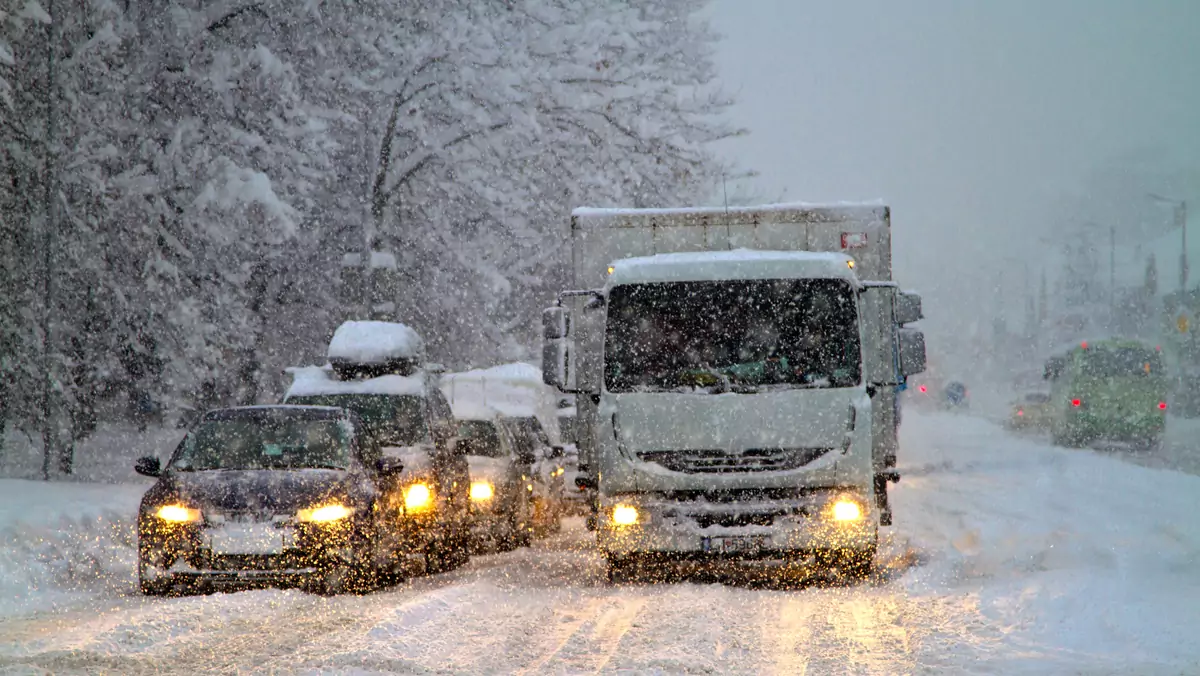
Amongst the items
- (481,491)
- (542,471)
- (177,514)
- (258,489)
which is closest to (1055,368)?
(542,471)

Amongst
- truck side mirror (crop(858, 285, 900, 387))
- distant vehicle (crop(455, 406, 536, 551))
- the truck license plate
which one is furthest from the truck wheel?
truck side mirror (crop(858, 285, 900, 387))

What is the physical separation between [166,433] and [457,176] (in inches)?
448

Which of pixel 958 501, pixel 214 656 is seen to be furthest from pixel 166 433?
pixel 214 656

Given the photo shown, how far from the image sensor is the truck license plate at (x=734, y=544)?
11305mm

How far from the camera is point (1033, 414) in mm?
49969

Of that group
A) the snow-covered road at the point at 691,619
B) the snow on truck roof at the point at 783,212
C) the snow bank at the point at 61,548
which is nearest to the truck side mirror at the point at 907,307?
the snow on truck roof at the point at 783,212

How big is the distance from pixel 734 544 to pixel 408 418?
13.0 ft

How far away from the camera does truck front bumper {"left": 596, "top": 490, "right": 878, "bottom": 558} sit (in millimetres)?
11289

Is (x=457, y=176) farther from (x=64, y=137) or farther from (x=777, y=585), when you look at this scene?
(x=777, y=585)

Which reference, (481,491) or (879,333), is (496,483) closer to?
(481,491)

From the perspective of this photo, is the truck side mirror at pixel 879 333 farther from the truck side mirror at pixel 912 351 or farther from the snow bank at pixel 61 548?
the snow bank at pixel 61 548

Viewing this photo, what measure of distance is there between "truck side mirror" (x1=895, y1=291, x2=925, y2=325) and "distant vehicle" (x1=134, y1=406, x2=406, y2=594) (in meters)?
4.43

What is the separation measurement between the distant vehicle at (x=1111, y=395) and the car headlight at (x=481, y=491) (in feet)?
89.4

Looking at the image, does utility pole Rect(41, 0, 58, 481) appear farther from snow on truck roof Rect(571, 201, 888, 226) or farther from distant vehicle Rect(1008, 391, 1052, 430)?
distant vehicle Rect(1008, 391, 1052, 430)
